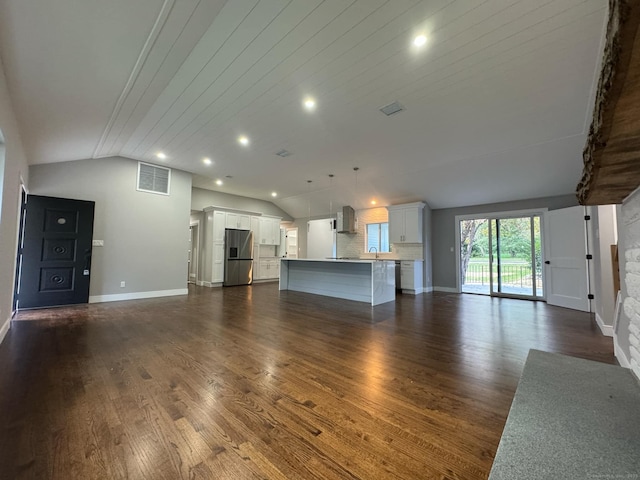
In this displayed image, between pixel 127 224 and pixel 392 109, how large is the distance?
5.81 meters

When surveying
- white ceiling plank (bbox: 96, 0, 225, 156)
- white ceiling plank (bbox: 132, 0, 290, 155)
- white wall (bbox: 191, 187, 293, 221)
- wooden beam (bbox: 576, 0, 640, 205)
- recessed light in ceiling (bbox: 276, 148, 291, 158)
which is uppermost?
recessed light in ceiling (bbox: 276, 148, 291, 158)

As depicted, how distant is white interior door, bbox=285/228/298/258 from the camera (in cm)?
1084

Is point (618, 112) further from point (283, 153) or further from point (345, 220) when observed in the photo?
point (345, 220)

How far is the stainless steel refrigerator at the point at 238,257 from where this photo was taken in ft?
26.5

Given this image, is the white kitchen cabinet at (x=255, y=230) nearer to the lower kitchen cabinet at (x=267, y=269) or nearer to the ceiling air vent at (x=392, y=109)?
the lower kitchen cabinet at (x=267, y=269)

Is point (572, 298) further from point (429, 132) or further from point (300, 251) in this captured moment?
point (300, 251)

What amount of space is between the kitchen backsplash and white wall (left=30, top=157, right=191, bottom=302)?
4941 millimetres

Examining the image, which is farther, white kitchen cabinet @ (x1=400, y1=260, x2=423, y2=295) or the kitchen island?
white kitchen cabinet @ (x1=400, y1=260, x2=423, y2=295)

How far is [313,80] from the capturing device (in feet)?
10.1

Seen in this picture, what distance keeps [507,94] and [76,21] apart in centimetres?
427

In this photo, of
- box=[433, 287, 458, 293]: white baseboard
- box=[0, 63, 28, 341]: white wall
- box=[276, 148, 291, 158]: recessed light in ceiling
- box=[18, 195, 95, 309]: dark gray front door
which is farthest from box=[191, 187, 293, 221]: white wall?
box=[433, 287, 458, 293]: white baseboard

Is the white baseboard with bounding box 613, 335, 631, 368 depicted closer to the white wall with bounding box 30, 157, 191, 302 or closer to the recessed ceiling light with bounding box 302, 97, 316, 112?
the recessed ceiling light with bounding box 302, 97, 316, 112

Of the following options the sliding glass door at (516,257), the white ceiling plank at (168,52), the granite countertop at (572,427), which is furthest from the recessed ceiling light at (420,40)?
the sliding glass door at (516,257)

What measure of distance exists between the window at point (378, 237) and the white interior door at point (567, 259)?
154 inches
